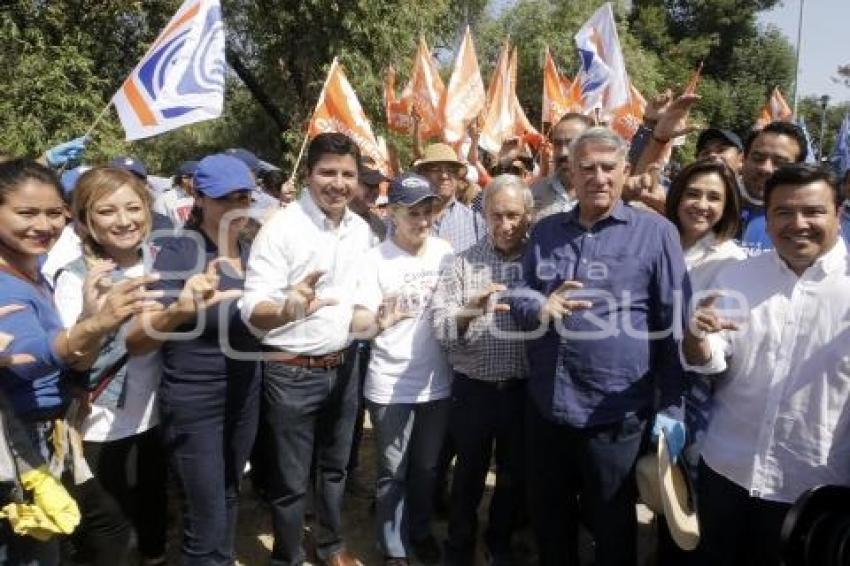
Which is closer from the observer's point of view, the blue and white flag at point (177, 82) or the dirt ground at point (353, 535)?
the dirt ground at point (353, 535)

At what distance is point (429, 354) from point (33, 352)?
1.65 m

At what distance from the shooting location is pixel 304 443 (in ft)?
9.73

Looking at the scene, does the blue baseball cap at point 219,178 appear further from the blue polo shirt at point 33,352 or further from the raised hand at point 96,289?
the blue polo shirt at point 33,352

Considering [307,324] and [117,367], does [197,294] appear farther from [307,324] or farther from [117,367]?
[307,324]

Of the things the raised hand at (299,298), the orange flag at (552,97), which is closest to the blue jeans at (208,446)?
the raised hand at (299,298)

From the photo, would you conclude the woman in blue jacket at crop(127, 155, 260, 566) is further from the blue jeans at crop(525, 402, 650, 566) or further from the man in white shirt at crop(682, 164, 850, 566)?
the man in white shirt at crop(682, 164, 850, 566)

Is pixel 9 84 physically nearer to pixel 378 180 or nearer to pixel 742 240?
pixel 378 180

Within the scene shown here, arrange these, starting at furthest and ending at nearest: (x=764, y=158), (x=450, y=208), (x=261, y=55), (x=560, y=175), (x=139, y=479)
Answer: (x=261, y=55), (x=450, y=208), (x=560, y=175), (x=764, y=158), (x=139, y=479)

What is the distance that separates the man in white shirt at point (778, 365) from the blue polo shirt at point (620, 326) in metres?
0.23

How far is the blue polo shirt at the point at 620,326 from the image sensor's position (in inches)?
99.0

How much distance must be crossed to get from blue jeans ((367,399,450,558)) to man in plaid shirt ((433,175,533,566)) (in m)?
0.10

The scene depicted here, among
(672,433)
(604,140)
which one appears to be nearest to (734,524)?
(672,433)

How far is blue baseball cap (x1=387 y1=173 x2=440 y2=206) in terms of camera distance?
3016 mm

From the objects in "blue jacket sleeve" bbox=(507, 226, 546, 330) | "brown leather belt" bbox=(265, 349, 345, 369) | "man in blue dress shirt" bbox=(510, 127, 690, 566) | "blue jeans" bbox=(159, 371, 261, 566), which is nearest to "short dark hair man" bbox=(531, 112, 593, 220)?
"blue jacket sleeve" bbox=(507, 226, 546, 330)
